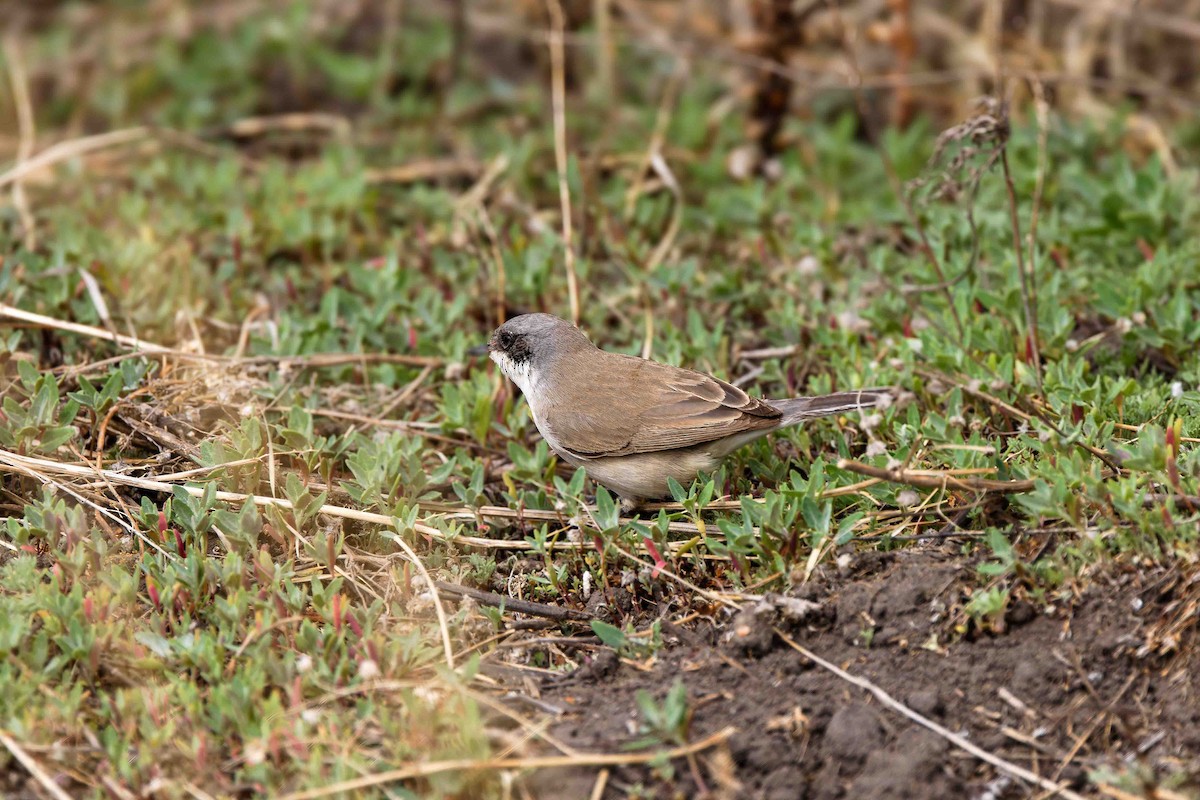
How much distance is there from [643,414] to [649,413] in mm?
28

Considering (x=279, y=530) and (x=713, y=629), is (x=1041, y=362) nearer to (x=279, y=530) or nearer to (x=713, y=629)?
(x=713, y=629)

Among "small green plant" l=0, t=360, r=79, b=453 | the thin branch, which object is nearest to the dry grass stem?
the thin branch

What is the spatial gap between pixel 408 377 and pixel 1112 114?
5126mm

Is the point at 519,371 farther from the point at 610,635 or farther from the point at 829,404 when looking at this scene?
the point at 610,635

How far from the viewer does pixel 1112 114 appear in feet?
26.3

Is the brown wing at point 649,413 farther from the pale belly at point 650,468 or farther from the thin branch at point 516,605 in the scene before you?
the thin branch at point 516,605

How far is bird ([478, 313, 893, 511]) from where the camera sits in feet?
16.9

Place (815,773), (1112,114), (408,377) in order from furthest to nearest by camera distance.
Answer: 1. (1112,114)
2. (408,377)
3. (815,773)

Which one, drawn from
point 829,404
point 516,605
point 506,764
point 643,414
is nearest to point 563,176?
point 643,414

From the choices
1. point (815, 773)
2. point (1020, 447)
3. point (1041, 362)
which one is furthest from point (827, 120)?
point (815, 773)

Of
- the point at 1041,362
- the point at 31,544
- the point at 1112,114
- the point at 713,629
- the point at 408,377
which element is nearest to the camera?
the point at 713,629

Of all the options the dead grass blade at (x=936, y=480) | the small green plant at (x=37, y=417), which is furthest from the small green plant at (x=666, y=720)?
the small green plant at (x=37, y=417)

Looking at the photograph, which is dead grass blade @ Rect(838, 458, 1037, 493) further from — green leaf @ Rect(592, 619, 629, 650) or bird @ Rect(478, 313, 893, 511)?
green leaf @ Rect(592, 619, 629, 650)

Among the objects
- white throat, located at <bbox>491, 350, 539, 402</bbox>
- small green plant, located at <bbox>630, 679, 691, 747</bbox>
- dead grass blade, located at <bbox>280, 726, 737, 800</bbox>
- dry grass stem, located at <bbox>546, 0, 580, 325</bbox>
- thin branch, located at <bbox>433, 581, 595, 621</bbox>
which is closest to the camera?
dead grass blade, located at <bbox>280, 726, 737, 800</bbox>
